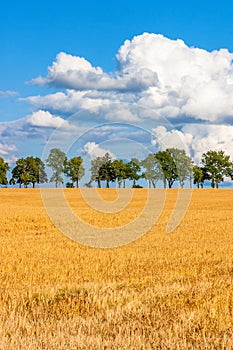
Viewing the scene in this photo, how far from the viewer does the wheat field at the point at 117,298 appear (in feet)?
19.1

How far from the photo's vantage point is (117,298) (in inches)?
305

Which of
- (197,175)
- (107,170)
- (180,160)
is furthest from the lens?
(197,175)

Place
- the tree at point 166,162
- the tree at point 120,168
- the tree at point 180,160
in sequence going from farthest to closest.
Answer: the tree at point 180,160 → the tree at point 120,168 → the tree at point 166,162

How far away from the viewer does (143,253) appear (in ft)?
45.3

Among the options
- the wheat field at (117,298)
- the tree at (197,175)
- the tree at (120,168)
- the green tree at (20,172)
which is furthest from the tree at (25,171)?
the wheat field at (117,298)

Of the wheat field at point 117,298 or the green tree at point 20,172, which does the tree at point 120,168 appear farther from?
the green tree at point 20,172

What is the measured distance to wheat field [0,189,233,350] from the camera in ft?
19.1

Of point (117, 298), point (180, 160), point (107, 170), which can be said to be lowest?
point (117, 298)

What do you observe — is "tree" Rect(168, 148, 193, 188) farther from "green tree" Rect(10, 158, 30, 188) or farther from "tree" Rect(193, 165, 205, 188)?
"green tree" Rect(10, 158, 30, 188)

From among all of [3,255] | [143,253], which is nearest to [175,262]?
[143,253]

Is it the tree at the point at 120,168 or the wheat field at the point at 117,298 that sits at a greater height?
the tree at the point at 120,168

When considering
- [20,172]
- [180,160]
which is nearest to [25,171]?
[20,172]

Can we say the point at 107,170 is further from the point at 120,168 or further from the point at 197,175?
the point at 197,175

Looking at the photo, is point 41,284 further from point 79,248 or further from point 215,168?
point 215,168
